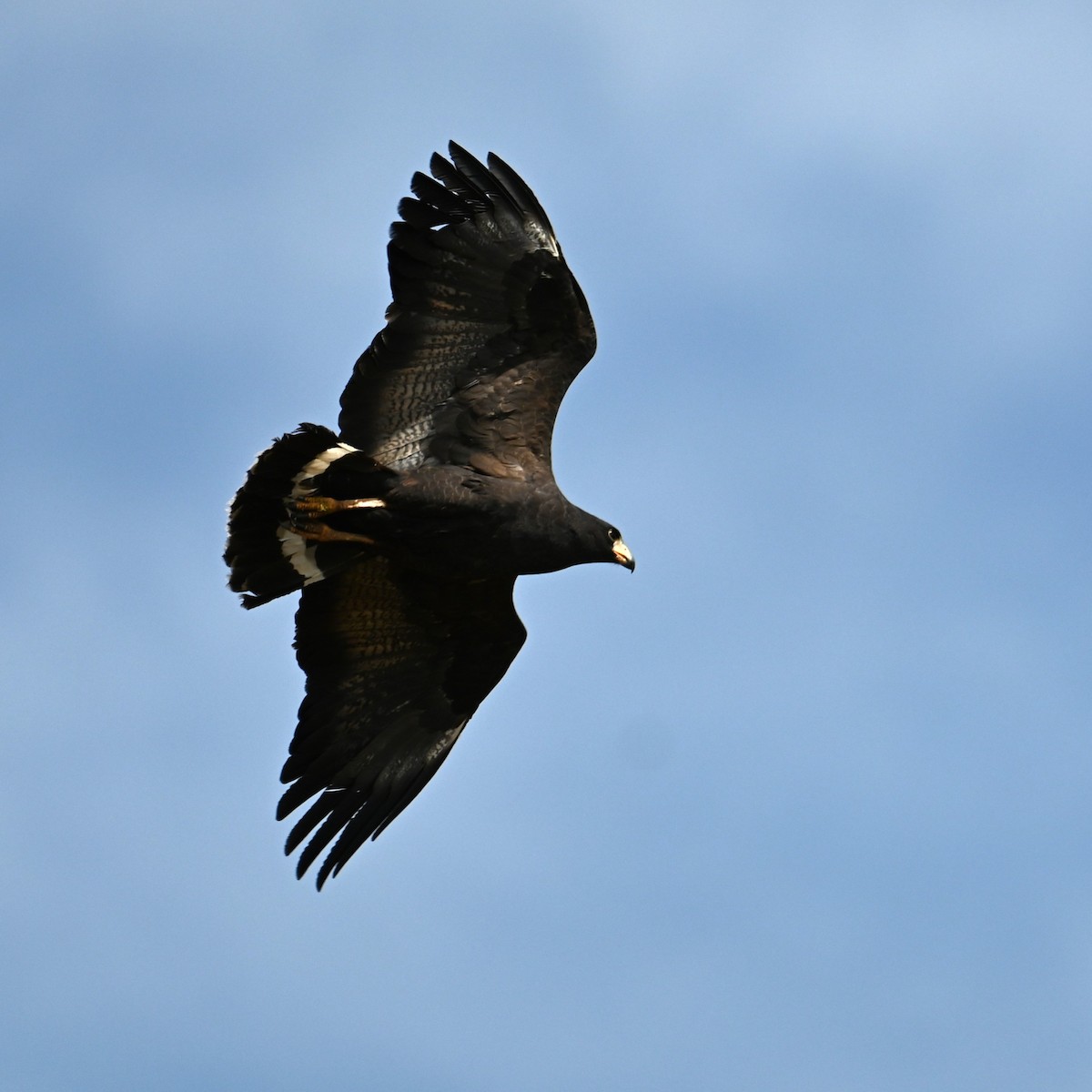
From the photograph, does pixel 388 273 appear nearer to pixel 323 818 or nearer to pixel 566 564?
pixel 566 564

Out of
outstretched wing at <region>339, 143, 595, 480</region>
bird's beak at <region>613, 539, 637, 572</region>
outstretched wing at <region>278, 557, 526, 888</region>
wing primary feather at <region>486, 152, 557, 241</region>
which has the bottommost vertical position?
outstretched wing at <region>278, 557, 526, 888</region>

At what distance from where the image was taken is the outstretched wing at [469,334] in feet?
48.2

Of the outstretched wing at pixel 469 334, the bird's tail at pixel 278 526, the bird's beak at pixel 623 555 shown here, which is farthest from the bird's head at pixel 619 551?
the bird's tail at pixel 278 526

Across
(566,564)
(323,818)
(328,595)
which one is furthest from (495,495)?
(323,818)

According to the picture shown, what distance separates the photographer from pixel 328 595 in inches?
600

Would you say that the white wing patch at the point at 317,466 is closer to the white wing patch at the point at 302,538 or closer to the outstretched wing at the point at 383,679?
the white wing patch at the point at 302,538

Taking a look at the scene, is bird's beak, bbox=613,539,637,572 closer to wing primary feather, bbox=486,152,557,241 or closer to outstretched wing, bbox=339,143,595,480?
outstretched wing, bbox=339,143,595,480

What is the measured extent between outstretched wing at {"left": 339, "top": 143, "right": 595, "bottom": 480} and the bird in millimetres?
12

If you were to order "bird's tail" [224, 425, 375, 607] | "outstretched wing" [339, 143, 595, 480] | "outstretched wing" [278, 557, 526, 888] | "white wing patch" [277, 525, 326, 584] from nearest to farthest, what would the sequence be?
1. "bird's tail" [224, 425, 375, 607]
2. "white wing patch" [277, 525, 326, 584]
3. "outstretched wing" [339, 143, 595, 480]
4. "outstretched wing" [278, 557, 526, 888]

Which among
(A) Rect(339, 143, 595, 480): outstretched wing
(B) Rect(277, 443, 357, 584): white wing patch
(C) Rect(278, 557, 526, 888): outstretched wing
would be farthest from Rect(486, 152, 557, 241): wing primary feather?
(C) Rect(278, 557, 526, 888): outstretched wing

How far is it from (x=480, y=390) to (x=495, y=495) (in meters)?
0.83

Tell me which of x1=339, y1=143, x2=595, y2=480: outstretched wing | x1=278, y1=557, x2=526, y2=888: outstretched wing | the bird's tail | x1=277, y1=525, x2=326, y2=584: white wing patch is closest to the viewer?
the bird's tail

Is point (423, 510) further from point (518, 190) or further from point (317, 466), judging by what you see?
point (518, 190)

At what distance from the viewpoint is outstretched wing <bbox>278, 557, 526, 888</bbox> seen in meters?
15.1
